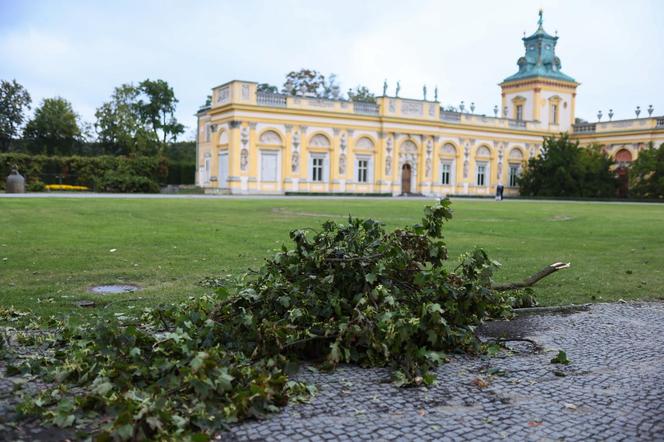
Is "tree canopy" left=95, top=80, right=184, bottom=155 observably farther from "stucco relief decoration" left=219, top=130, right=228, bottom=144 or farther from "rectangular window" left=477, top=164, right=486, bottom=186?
"rectangular window" left=477, top=164, right=486, bottom=186

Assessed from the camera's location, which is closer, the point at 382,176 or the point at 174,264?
the point at 174,264

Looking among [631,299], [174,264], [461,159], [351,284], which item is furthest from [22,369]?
[461,159]

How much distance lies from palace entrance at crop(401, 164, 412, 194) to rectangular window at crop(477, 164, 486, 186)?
7.77m

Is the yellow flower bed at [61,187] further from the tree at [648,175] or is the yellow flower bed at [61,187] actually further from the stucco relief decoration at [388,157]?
the tree at [648,175]

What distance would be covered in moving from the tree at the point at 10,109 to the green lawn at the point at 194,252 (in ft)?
145

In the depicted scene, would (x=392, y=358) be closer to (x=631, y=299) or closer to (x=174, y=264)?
(x=631, y=299)

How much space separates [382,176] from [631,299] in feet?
143

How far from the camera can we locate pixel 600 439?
3.53 m

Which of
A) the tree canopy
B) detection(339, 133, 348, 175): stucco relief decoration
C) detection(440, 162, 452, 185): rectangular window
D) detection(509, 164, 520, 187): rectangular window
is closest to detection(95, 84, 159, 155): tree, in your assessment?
the tree canopy

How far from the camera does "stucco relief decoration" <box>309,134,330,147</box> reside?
4828 cm

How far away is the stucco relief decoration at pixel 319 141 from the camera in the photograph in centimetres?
4828

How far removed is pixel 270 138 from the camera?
46.5 meters

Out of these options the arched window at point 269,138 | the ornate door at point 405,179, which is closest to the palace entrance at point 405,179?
the ornate door at point 405,179

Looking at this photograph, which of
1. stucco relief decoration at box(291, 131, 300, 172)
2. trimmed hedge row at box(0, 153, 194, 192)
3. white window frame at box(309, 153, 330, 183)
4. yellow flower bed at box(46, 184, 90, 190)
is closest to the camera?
yellow flower bed at box(46, 184, 90, 190)
